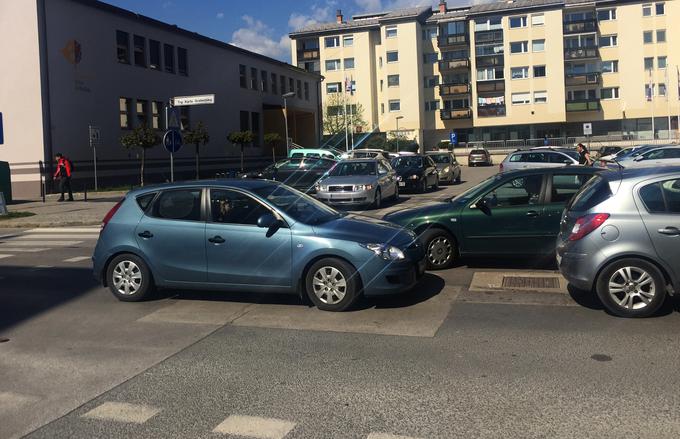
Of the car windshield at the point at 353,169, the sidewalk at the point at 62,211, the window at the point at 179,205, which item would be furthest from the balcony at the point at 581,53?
the window at the point at 179,205

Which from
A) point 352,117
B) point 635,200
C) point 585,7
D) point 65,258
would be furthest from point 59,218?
point 585,7

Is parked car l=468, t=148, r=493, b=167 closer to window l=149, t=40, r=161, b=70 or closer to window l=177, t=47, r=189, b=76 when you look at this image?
window l=177, t=47, r=189, b=76

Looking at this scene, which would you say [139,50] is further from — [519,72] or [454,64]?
[519,72]

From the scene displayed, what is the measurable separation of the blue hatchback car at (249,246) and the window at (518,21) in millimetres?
69298

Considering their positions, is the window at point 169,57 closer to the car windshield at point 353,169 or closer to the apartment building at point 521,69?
the car windshield at point 353,169

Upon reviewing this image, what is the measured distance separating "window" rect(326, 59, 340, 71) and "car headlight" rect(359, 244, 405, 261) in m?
76.6

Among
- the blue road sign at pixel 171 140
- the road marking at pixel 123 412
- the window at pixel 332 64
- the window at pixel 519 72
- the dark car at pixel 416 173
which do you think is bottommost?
the road marking at pixel 123 412

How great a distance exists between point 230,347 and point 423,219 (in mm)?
4254

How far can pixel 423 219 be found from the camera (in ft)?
31.4

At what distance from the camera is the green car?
9.13 meters

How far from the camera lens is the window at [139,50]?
121 feet

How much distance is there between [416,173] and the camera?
25.5 metres

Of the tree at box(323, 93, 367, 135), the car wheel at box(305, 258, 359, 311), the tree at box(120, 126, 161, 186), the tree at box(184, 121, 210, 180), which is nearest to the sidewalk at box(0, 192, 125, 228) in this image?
the tree at box(120, 126, 161, 186)

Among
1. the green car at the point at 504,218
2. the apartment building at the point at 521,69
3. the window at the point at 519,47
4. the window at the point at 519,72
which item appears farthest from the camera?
the window at the point at 519,72
